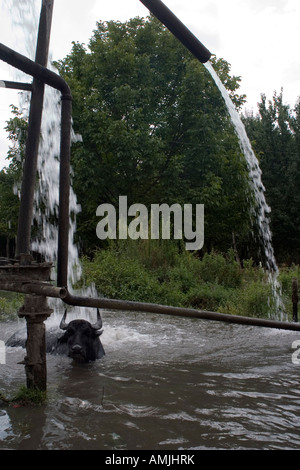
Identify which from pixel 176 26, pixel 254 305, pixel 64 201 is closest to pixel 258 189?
pixel 254 305

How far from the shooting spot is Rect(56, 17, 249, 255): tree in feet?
59.8

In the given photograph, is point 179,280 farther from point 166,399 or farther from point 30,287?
point 30,287

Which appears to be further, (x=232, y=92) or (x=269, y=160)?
(x=269, y=160)

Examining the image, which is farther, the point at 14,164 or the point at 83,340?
the point at 14,164

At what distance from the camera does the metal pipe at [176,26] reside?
9.76 feet

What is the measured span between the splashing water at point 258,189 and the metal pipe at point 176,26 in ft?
6.00

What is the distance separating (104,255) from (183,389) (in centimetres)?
927

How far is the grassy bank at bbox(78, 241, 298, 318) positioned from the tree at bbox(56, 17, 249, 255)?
4.74 m

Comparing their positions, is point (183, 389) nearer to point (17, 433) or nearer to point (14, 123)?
point (17, 433)

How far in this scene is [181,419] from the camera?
388 centimetres

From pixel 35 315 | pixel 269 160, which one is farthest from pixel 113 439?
pixel 269 160

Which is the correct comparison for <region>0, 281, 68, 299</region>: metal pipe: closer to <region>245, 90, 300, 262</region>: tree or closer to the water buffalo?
the water buffalo

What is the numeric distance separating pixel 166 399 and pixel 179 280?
859 centimetres

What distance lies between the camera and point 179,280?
1299 cm
